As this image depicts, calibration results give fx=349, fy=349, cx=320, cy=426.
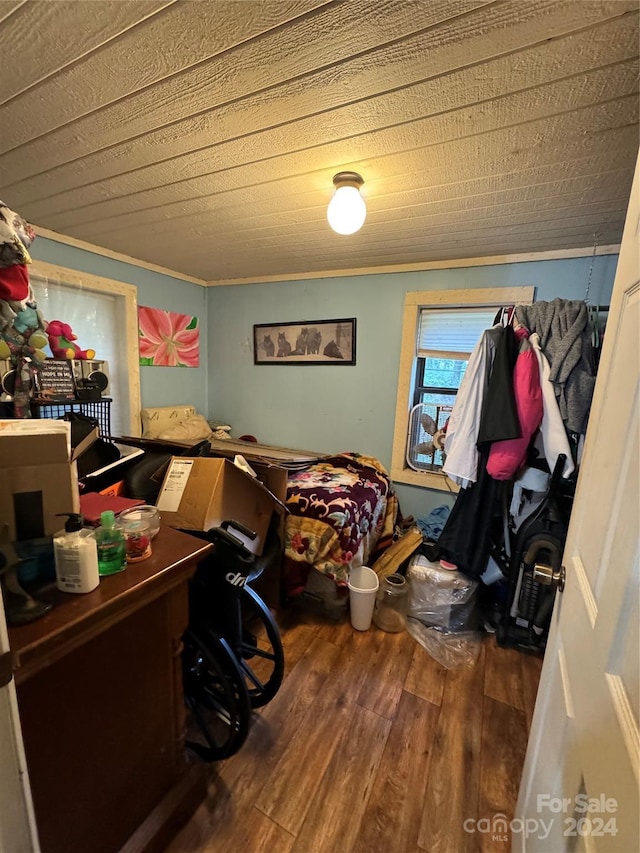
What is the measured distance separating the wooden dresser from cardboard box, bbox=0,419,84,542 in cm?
15

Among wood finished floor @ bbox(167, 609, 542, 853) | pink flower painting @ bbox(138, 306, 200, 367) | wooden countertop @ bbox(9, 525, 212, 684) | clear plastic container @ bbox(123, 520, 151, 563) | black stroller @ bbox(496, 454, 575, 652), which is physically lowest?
wood finished floor @ bbox(167, 609, 542, 853)

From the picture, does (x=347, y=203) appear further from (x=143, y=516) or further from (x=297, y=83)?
(x=143, y=516)

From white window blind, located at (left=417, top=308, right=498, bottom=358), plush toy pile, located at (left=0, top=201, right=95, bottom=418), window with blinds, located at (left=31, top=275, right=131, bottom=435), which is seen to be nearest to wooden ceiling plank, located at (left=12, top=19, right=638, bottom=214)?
plush toy pile, located at (left=0, top=201, right=95, bottom=418)

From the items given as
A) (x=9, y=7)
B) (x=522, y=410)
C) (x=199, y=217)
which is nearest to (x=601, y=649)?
(x=522, y=410)

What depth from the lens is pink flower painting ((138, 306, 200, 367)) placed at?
2.96m

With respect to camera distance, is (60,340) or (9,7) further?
(60,340)

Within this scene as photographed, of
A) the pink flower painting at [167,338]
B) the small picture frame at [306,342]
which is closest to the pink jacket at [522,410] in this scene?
the small picture frame at [306,342]

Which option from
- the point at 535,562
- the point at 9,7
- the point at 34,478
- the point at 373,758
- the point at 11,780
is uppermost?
the point at 9,7

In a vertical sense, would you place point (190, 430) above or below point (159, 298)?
below

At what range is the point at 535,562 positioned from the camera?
179cm

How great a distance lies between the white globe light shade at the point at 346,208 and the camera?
147cm

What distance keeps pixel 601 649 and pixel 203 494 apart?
1.12m

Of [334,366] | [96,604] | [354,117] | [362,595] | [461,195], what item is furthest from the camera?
[334,366]

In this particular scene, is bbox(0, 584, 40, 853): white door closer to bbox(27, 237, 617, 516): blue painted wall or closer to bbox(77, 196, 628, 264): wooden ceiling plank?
bbox(77, 196, 628, 264): wooden ceiling plank
